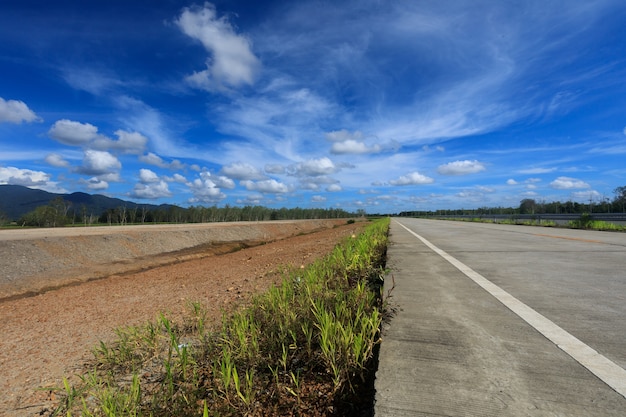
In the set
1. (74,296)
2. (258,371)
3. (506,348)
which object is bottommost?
(74,296)

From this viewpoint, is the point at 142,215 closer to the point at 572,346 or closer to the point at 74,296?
the point at 74,296

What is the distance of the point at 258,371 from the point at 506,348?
77.9 inches

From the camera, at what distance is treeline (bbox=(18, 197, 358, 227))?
57.5 metres

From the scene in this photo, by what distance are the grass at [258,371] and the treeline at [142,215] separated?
2620 inches

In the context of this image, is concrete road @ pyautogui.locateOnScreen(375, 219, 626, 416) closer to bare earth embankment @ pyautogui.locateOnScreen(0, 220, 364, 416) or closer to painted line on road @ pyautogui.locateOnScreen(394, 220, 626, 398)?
painted line on road @ pyautogui.locateOnScreen(394, 220, 626, 398)

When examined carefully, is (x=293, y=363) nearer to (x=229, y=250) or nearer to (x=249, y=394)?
(x=249, y=394)

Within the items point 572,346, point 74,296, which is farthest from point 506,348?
point 74,296

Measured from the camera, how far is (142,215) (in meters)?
87.3

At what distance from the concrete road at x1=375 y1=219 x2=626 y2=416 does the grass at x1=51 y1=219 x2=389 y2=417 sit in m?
0.30

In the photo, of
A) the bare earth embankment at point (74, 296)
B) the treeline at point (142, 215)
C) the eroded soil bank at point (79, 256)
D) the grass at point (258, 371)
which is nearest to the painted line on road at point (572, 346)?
the grass at point (258, 371)

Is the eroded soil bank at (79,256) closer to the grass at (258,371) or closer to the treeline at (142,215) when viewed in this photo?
the grass at (258,371)

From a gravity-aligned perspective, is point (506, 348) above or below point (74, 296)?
above

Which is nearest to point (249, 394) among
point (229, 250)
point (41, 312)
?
point (41, 312)

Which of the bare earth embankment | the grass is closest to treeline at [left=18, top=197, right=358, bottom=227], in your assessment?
the bare earth embankment
